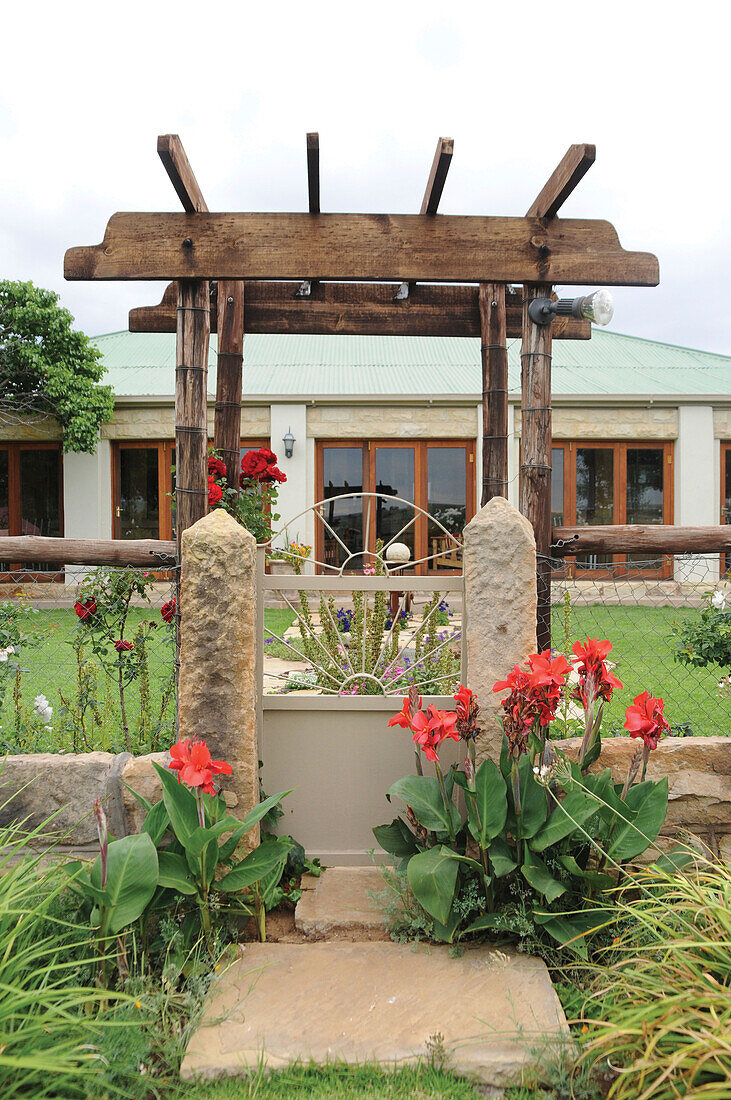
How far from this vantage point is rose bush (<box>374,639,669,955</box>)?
2201mm

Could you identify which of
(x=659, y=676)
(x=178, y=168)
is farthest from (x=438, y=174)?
(x=659, y=676)

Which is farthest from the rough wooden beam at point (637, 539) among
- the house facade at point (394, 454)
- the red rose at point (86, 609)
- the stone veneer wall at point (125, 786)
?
the house facade at point (394, 454)

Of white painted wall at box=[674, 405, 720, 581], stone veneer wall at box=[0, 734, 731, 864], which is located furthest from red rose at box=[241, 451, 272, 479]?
white painted wall at box=[674, 405, 720, 581]

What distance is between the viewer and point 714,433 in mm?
11672

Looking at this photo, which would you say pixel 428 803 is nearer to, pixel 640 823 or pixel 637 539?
pixel 640 823

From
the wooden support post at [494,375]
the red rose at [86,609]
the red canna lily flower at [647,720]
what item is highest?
the wooden support post at [494,375]

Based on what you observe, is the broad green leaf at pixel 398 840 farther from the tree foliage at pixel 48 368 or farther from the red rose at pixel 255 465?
the tree foliage at pixel 48 368

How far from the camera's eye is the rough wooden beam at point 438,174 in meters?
2.97

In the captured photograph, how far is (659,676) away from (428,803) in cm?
390

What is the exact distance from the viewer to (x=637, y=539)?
3.27 metres

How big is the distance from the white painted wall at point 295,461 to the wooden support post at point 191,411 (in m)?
8.03

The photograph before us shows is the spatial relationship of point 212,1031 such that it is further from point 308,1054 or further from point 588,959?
point 588,959

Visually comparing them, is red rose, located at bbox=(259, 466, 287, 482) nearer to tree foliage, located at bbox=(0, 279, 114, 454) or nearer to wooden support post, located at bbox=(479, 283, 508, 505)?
wooden support post, located at bbox=(479, 283, 508, 505)

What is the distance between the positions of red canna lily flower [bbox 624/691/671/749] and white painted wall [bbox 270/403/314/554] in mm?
9291
